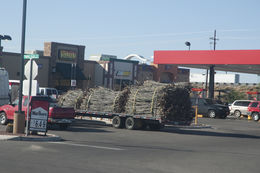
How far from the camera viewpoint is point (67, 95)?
28.8m

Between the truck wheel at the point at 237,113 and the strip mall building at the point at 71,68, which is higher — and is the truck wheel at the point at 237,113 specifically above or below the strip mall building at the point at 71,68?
below

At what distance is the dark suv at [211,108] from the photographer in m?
41.4

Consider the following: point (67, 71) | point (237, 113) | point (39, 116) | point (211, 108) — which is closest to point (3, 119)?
point (39, 116)

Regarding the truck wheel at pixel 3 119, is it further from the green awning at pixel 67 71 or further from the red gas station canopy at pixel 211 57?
the green awning at pixel 67 71

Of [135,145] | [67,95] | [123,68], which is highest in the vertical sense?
[123,68]

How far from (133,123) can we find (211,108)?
18124 millimetres

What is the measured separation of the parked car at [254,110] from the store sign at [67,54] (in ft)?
89.0

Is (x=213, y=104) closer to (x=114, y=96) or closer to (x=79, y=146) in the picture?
(x=114, y=96)

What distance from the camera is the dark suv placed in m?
41.4

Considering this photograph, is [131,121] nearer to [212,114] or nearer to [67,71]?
[212,114]

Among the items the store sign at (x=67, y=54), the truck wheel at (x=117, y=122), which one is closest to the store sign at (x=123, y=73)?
the store sign at (x=67, y=54)

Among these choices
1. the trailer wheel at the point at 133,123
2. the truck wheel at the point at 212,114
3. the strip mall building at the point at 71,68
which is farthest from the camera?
the strip mall building at the point at 71,68

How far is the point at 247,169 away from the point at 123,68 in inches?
2178

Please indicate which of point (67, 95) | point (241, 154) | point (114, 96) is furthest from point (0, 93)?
point (241, 154)
